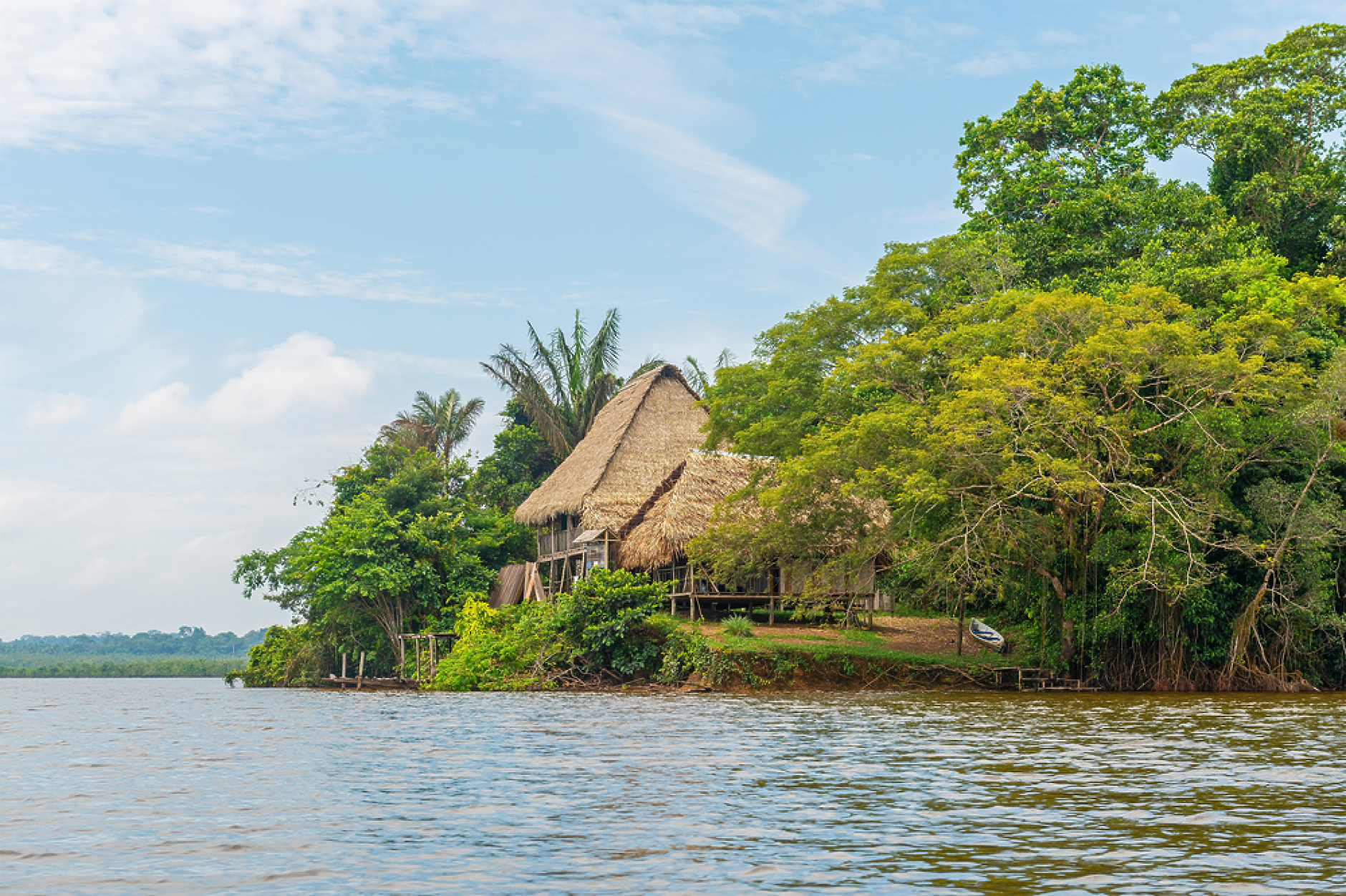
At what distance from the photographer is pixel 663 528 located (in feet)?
87.2

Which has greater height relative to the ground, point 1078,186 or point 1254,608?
point 1078,186

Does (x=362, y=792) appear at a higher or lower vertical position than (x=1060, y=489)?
lower

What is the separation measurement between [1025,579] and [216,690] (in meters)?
24.1

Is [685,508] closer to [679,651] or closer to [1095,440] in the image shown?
[679,651]

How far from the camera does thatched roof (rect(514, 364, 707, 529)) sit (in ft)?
98.0

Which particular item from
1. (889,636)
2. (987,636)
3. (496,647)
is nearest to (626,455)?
(496,647)

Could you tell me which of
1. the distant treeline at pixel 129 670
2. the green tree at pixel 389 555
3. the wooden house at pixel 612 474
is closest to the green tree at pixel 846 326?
the wooden house at pixel 612 474

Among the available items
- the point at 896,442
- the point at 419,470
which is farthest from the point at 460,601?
the point at 896,442

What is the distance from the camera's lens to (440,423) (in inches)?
1847

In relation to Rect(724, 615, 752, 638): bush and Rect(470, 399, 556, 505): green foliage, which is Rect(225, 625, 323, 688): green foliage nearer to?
Rect(470, 399, 556, 505): green foliage

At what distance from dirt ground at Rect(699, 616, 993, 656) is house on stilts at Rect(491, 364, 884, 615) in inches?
34.4

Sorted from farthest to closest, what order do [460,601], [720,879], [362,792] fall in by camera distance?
[460,601]
[362,792]
[720,879]

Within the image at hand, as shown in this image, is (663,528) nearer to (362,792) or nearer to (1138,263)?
(1138,263)

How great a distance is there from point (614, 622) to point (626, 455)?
8400mm
